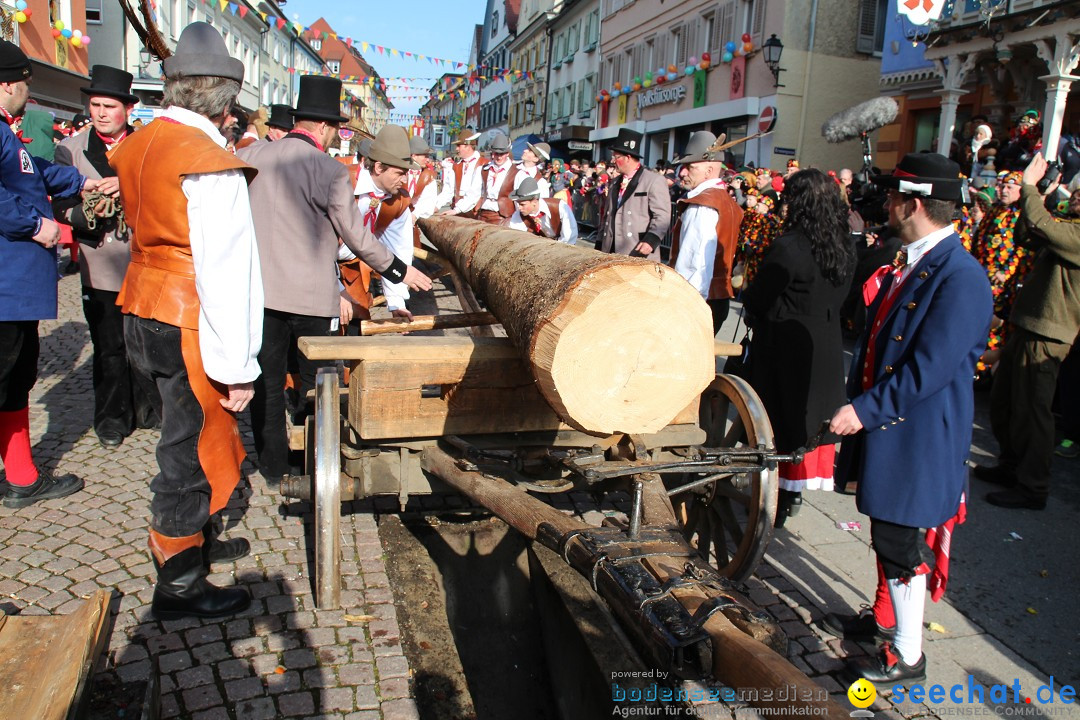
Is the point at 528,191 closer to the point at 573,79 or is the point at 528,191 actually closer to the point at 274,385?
the point at 274,385

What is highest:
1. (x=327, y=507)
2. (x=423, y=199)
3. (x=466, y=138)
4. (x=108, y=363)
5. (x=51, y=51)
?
(x=51, y=51)

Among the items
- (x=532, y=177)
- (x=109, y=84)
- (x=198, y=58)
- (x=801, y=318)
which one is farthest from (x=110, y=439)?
(x=532, y=177)

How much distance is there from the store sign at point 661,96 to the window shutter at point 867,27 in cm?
614

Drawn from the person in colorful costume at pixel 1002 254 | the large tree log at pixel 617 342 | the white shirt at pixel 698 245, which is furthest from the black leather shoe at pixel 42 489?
the person in colorful costume at pixel 1002 254

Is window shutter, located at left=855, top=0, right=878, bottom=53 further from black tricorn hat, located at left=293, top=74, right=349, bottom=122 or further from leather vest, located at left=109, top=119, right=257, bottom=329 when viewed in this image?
leather vest, located at left=109, top=119, right=257, bottom=329

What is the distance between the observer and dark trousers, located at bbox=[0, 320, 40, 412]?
3766 millimetres

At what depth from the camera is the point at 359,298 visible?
580 cm

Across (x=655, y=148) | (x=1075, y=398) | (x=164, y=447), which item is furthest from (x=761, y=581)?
(x=655, y=148)

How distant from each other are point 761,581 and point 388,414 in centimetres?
194

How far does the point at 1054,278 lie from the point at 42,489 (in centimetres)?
577

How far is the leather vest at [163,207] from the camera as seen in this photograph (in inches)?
105

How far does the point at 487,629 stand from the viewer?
399 cm

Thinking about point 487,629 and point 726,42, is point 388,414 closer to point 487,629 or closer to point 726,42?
point 487,629

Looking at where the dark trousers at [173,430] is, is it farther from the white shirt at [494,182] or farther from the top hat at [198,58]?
the white shirt at [494,182]
